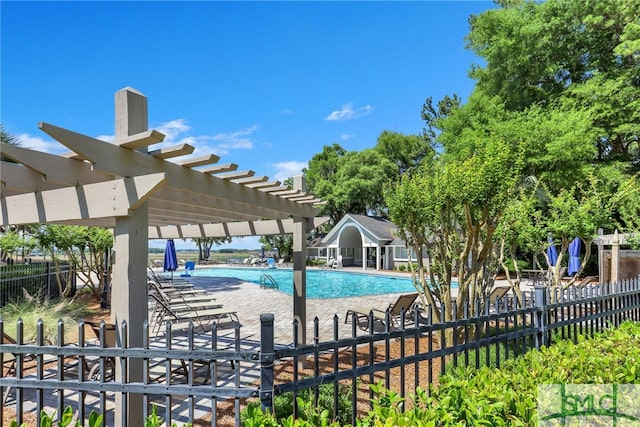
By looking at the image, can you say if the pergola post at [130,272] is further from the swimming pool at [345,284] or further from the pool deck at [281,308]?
the swimming pool at [345,284]

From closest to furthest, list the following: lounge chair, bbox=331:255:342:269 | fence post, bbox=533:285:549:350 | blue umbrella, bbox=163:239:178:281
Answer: fence post, bbox=533:285:549:350, blue umbrella, bbox=163:239:178:281, lounge chair, bbox=331:255:342:269

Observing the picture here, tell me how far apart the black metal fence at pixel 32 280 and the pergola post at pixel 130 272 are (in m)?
9.79

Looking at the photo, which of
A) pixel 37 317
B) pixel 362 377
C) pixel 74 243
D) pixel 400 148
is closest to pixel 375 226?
pixel 400 148

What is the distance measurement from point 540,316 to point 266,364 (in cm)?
355

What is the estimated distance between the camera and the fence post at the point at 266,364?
8.04 ft

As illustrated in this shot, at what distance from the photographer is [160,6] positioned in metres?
8.92

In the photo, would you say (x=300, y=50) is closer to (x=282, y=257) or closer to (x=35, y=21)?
(x=35, y=21)

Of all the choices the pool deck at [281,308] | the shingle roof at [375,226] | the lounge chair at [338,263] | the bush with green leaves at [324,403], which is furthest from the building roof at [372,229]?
the bush with green leaves at [324,403]

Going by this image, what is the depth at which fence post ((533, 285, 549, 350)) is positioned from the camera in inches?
174

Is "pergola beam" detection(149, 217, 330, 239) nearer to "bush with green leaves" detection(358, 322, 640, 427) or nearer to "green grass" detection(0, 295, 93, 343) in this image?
"green grass" detection(0, 295, 93, 343)

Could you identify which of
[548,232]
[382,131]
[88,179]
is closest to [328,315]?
[548,232]

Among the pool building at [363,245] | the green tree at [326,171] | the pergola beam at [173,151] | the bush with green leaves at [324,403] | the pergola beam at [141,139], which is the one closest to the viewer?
the pergola beam at [141,139]

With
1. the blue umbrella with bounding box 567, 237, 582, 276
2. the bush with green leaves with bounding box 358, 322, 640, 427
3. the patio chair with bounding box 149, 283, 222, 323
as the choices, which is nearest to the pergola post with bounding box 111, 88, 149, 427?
the bush with green leaves with bounding box 358, 322, 640, 427

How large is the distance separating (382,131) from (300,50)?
27.5 m
